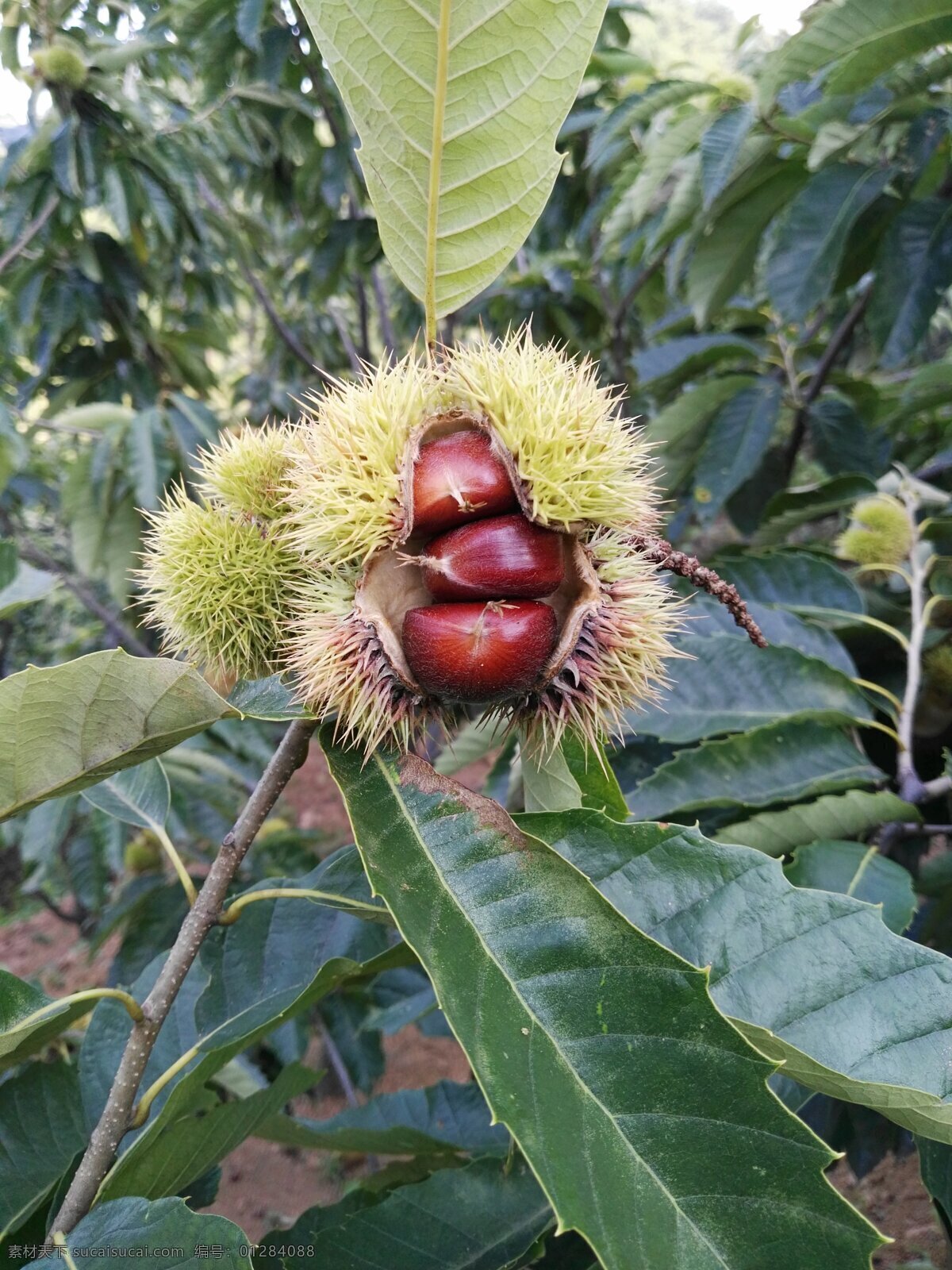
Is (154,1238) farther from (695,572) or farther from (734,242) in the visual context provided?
(734,242)

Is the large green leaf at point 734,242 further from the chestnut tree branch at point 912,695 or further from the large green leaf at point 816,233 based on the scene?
the chestnut tree branch at point 912,695

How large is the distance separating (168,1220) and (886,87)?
7.43ft

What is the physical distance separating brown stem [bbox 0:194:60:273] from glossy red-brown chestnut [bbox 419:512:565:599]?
2.60m

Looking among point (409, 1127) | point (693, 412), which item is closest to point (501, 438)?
point (409, 1127)

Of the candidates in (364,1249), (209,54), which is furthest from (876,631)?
(209,54)

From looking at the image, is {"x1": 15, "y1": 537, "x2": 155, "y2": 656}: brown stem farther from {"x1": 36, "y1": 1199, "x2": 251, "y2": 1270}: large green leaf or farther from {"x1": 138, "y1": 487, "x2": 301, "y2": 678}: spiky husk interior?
{"x1": 36, "y1": 1199, "x2": 251, "y2": 1270}: large green leaf

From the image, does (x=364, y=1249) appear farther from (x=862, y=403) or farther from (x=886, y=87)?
(x=862, y=403)

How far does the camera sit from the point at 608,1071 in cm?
63

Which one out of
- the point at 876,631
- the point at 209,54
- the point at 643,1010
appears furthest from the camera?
the point at 209,54

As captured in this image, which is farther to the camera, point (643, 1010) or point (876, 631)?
point (876, 631)

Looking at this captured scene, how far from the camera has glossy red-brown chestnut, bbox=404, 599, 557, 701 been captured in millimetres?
734

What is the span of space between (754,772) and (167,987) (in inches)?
34.9

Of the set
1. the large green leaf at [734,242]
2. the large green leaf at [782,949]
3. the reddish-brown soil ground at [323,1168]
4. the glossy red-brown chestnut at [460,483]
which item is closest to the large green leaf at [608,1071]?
the large green leaf at [782,949]

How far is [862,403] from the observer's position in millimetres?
2432
